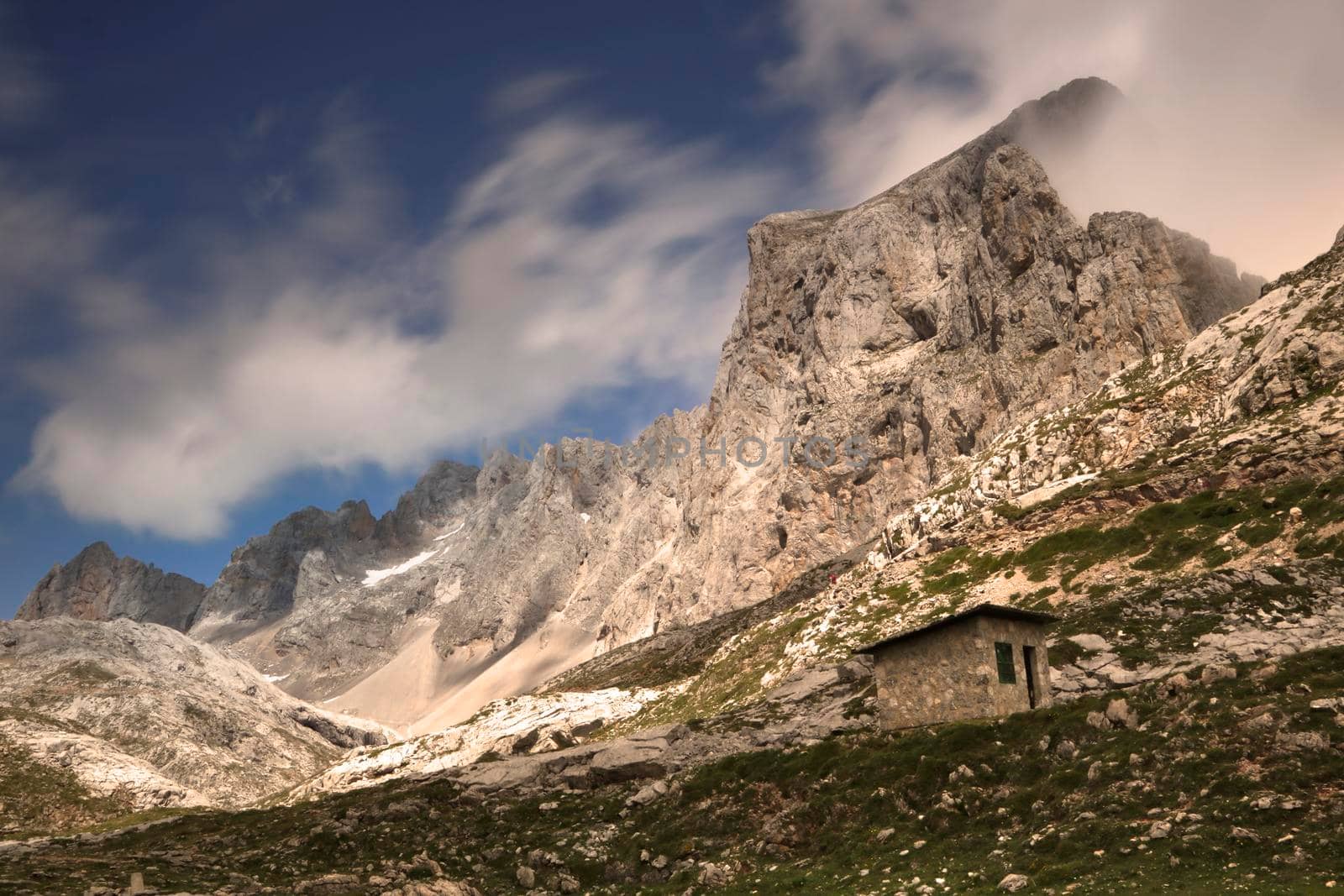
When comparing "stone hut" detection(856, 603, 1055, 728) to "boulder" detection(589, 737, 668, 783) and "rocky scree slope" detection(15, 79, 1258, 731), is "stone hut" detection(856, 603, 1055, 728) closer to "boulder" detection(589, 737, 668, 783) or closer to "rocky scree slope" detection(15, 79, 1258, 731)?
"boulder" detection(589, 737, 668, 783)

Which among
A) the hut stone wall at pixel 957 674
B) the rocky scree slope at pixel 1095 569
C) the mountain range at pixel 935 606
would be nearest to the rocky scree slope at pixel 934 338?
the mountain range at pixel 935 606

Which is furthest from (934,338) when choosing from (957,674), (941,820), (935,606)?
(941,820)

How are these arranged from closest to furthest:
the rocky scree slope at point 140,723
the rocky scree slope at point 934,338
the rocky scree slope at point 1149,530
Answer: the rocky scree slope at point 1149,530, the rocky scree slope at point 140,723, the rocky scree slope at point 934,338

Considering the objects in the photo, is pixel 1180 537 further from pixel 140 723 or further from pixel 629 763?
pixel 140 723

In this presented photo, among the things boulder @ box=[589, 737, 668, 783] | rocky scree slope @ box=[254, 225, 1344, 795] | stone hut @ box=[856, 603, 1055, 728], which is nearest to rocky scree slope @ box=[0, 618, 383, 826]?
rocky scree slope @ box=[254, 225, 1344, 795]

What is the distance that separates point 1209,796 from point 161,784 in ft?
402

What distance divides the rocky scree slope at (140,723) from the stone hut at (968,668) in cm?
9568

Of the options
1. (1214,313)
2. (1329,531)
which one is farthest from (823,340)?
(1329,531)

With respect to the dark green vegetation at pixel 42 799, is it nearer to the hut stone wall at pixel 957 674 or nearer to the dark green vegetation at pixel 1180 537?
the hut stone wall at pixel 957 674

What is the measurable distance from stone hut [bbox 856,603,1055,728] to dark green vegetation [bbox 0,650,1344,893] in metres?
2.21

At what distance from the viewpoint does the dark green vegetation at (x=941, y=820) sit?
23938mm

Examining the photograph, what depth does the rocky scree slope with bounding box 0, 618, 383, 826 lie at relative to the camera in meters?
117

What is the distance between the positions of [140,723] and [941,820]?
5803 inches

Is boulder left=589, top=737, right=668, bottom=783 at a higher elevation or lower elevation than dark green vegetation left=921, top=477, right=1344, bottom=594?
lower
